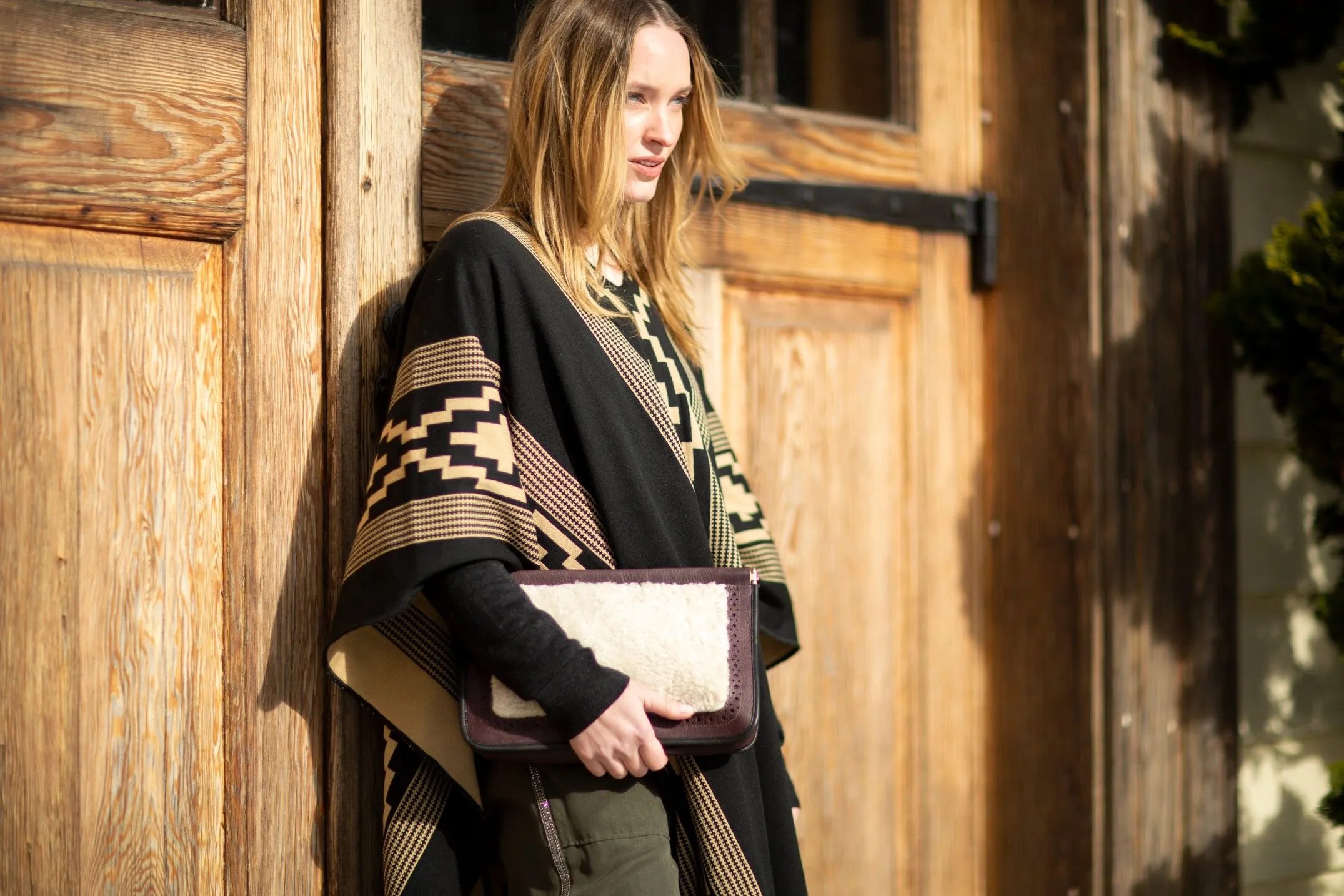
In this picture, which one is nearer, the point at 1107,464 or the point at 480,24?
the point at 480,24

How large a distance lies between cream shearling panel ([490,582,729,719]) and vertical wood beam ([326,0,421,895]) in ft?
0.97

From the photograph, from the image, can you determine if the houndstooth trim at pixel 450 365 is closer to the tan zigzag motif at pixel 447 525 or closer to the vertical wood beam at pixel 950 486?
the tan zigzag motif at pixel 447 525

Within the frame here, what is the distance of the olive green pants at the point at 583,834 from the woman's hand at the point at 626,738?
6 cm

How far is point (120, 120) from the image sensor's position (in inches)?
52.5

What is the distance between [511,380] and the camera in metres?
1.35

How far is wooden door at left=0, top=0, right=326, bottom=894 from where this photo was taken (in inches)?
50.5

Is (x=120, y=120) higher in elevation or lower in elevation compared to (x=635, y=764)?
higher

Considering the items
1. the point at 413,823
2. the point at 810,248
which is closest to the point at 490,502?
the point at 413,823

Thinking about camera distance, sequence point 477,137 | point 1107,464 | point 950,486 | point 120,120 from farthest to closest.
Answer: point 950,486
point 1107,464
point 477,137
point 120,120

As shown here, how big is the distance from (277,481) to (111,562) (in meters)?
0.20

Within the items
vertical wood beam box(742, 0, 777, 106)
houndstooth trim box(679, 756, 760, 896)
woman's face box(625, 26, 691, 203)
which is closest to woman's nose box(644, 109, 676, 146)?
woman's face box(625, 26, 691, 203)

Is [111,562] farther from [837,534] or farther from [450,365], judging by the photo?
[837,534]

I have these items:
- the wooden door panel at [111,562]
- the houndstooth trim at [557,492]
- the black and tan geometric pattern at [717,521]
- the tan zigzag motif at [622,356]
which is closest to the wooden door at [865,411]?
the black and tan geometric pattern at [717,521]

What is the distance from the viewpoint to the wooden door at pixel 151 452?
128cm
